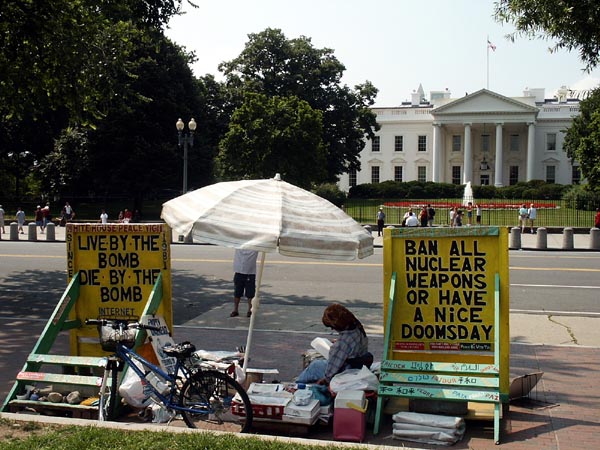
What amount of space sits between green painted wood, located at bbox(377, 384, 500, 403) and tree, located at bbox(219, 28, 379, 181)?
59.5m

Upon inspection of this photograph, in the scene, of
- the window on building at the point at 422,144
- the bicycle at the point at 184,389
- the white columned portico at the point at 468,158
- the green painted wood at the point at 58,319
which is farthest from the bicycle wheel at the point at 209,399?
the window on building at the point at 422,144

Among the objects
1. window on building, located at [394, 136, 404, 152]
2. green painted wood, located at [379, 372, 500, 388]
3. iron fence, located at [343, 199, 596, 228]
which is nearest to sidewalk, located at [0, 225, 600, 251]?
iron fence, located at [343, 199, 596, 228]

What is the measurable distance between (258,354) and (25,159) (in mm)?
54466

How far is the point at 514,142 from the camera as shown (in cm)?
9156

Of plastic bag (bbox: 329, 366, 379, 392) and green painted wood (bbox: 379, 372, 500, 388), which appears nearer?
green painted wood (bbox: 379, 372, 500, 388)

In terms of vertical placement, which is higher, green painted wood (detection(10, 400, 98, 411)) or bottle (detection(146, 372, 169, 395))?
bottle (detection(146, 372, 169, 395))

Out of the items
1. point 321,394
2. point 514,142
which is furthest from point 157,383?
point 514,142

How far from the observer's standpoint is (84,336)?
25.4 ft

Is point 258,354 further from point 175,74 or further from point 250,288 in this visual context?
point 175,74

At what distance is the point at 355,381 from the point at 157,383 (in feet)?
5.89

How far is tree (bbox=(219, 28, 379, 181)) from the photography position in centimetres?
6588

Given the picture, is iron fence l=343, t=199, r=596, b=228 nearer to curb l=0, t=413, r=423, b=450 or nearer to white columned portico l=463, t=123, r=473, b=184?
curb l=0, t=413, r=423, b=450

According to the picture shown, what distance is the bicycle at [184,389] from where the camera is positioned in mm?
5906

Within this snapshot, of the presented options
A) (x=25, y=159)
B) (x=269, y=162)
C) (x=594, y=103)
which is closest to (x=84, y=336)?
(x=269, y=162)
